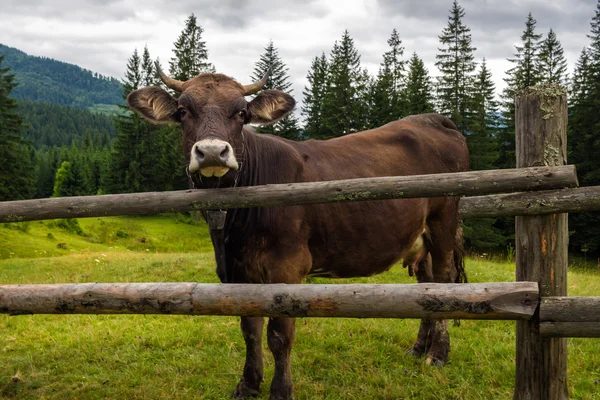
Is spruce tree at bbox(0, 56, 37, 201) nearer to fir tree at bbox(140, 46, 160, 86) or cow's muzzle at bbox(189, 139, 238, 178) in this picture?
fir tree at bbox(140, 46, 160, 86)

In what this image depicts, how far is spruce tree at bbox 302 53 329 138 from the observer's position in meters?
44.1

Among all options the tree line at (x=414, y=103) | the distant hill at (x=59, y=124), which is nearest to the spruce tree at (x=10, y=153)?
the tree line at (x=414, y=103)

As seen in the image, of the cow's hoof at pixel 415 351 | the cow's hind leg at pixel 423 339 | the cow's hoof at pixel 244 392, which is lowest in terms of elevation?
the cow's hoof at pixel 244 392

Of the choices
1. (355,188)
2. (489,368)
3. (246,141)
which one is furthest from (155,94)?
(489,368)

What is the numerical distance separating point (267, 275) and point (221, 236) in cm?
62

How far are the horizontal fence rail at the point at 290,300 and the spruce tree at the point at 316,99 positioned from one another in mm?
38814

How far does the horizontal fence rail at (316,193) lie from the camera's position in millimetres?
3326

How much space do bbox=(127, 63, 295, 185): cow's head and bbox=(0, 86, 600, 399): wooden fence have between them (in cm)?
32

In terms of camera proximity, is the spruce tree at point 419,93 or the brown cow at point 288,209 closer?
the brown cow at point 288,209

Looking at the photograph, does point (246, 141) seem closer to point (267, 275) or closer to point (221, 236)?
point (221, 236)

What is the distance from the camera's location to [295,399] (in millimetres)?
4816

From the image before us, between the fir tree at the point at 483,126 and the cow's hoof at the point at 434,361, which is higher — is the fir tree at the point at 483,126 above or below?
above

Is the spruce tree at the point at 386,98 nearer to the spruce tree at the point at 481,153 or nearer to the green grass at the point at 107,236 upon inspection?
the spruce tree at the point at 481,153

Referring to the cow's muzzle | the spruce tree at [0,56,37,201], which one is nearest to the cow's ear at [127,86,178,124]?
the cow's muzzle
